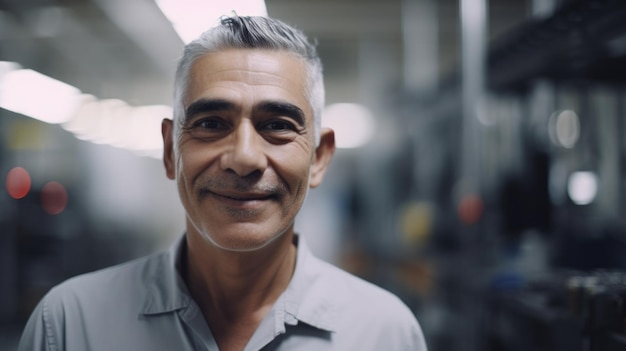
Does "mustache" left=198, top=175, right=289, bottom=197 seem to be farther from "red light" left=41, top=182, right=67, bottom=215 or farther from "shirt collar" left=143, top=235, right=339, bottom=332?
"red light" left=41, top=182, right=67, bottom=215

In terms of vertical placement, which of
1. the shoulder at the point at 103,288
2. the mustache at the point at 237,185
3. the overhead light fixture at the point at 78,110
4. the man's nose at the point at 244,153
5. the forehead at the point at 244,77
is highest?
the overhead light fixture at the point at 78,110

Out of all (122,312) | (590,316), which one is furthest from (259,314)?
(590,316)

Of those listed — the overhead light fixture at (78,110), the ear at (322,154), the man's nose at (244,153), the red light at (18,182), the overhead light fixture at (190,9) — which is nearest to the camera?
the man's nose at (244,153)

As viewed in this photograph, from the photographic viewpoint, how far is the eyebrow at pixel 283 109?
98 centimetres

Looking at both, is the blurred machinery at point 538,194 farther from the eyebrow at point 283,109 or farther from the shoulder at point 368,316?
the eyebrow at point 283,109

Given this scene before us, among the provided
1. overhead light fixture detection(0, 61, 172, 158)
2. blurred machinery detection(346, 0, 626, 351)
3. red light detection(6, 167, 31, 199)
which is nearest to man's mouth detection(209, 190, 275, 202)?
blurred machinery detection(346, 0, 626, 351)

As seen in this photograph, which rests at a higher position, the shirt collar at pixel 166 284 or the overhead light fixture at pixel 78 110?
the overhead light fixture at pixel 78 110

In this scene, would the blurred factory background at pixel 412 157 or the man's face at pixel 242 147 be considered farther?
the blurred factory background at pixel 412 157

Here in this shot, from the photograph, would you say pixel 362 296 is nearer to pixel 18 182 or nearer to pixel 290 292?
pixel 290 292

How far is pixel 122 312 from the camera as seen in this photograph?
3.43ft

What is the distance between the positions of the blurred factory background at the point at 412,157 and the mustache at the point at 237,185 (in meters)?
0.47

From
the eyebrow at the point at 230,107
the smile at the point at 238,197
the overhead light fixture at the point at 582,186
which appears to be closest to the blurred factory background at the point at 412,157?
the overhead light fixture at the point at 582,186

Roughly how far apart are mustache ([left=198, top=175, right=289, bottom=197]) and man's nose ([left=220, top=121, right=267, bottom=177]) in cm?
1

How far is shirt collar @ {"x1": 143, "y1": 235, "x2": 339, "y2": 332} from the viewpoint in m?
1.05
